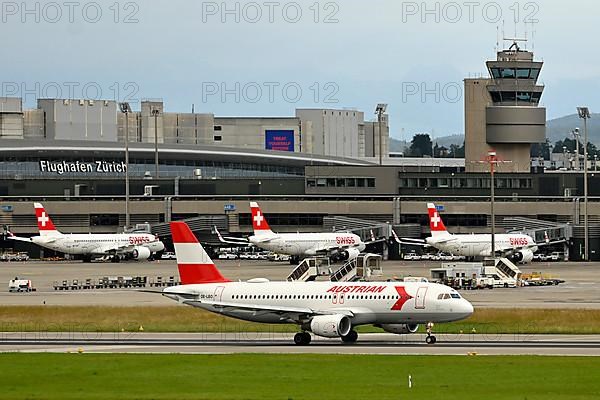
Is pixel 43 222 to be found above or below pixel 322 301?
above

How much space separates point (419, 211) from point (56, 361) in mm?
125422

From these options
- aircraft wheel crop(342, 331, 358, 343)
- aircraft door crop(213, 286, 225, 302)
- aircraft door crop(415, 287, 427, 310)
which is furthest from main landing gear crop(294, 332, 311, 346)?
aircraft door crop(415, 287, 427, 310)

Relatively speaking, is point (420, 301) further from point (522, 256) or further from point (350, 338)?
point (522, 256)

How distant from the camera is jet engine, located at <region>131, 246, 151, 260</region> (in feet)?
565

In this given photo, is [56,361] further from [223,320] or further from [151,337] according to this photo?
[223,320]

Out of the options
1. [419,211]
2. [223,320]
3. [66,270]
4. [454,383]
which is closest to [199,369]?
[454,383]

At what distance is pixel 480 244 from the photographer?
537 ft

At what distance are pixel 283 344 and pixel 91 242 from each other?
103 m

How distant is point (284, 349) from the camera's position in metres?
71.2

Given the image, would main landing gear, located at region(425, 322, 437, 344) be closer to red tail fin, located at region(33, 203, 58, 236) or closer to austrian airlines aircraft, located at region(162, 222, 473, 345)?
austrian airlines aircraft, located at region(162, 222, 473, 345)

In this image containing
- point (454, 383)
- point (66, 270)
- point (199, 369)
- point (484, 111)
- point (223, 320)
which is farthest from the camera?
point (484, 111)

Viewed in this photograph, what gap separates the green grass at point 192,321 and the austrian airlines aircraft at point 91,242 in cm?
7518

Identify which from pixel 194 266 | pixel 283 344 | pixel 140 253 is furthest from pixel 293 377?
pixel 140 253

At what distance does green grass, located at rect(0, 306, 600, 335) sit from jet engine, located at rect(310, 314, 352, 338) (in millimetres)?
10499
